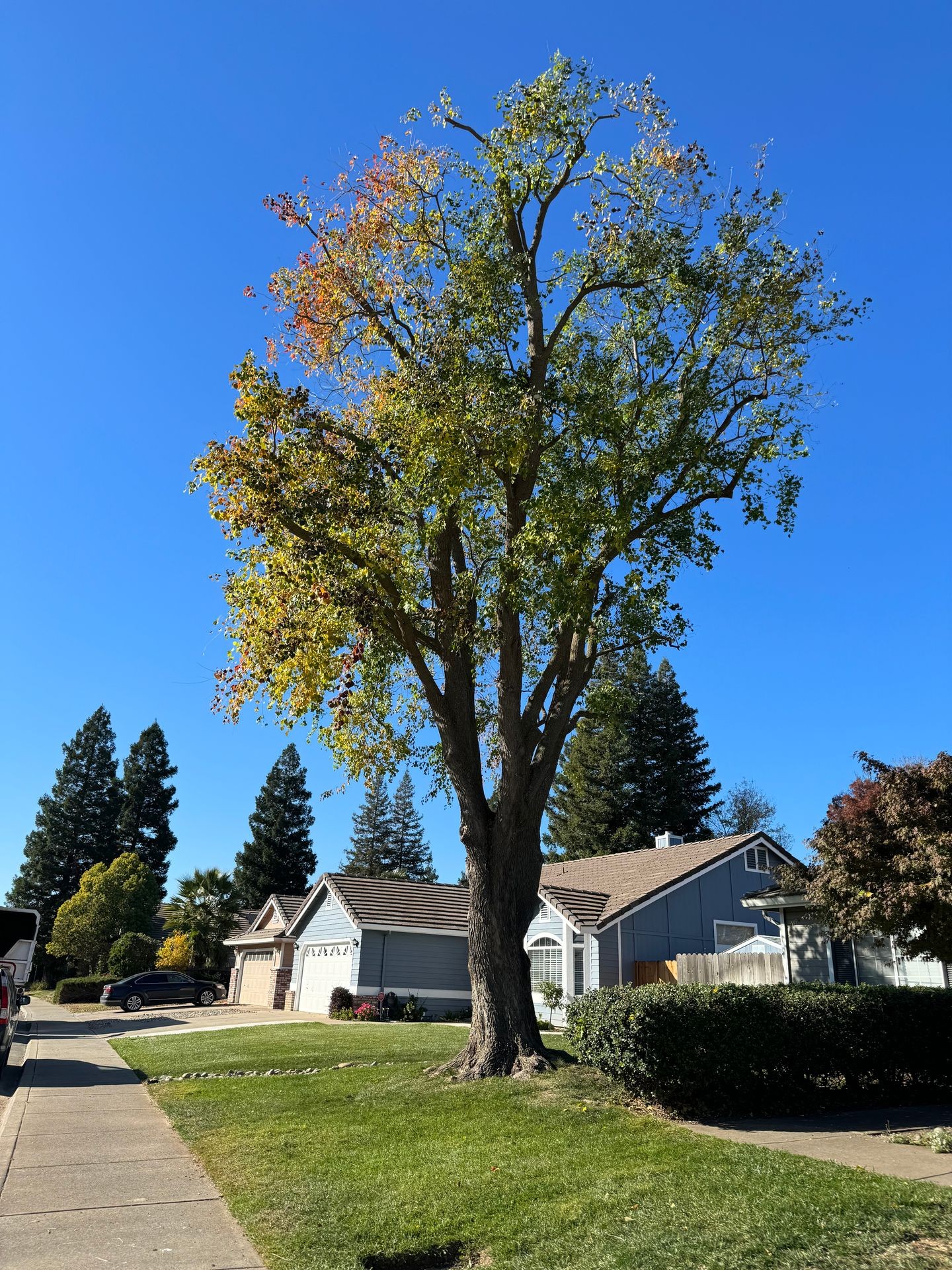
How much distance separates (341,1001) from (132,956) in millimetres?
18549

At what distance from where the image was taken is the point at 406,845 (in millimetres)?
80125

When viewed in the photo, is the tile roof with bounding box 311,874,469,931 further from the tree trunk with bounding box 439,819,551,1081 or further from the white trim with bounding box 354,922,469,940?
the tree trunk with bounding box 439,819,551,1081

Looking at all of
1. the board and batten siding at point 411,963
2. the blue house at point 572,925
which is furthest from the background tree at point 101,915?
the board and batten siding at point 411,963

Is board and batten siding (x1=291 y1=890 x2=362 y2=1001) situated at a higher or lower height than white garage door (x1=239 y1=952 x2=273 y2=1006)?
higher

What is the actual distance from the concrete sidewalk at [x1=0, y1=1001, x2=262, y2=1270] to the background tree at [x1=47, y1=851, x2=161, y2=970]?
3789 centimetres

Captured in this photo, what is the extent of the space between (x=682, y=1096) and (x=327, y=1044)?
10.6 m

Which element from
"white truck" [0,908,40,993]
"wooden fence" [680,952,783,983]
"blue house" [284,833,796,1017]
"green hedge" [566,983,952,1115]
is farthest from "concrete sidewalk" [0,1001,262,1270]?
"blue house" [284,833,796,1017]

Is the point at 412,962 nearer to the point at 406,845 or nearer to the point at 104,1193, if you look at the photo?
the point at 104,1193

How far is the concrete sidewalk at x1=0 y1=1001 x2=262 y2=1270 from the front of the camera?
5891mm

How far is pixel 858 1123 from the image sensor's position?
987cm

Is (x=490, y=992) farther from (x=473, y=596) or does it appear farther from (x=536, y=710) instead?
(x=473, y=596)

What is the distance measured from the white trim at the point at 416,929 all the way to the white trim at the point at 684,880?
17.5ft

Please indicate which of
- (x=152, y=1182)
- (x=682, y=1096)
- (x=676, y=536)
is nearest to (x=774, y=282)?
(x=676, y=536)

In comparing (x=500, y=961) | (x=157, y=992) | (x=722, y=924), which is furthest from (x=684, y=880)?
(x=157, y=992)
